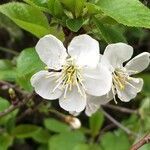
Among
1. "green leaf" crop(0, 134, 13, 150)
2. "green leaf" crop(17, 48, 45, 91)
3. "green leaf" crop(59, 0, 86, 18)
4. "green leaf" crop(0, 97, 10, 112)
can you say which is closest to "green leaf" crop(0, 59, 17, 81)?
Result: "green leaf" crop(0, 97, 10, 112)

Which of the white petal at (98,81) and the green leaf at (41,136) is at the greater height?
the white petal at (98,81)

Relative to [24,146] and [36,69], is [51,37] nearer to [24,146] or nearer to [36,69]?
[36,69]

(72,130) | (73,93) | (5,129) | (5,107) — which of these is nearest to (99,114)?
(72,130)

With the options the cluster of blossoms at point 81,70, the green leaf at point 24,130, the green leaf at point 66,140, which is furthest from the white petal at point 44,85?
the green leaf at point 66,140

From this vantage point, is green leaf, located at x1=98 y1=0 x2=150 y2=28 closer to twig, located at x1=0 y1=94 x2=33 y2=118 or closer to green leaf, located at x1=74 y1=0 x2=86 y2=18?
green leaf, located at x1=74 y1=0 x2=86 y2=18

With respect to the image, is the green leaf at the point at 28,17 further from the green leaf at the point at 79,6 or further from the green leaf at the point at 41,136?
the green leaf at the point at 41,136
